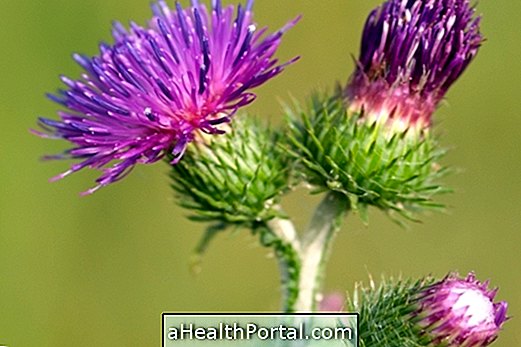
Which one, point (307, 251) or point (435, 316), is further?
point (307, 251)

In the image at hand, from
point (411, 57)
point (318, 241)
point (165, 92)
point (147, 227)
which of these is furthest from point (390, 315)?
point (147, 227)

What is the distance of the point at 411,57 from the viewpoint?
466cm

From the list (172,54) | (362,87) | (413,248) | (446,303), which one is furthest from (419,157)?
(413,248)

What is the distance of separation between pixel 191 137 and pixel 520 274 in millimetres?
4873

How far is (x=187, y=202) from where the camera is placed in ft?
15.8

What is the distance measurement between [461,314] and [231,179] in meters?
1.40

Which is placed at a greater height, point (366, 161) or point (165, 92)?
point (165, 92)

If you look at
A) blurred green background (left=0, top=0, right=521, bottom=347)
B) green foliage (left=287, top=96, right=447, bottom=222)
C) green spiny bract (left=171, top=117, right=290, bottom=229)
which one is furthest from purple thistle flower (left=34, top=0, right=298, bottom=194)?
blurred green background (left=0, top=0, right=521, bottom=347)

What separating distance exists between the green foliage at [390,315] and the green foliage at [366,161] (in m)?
0.43

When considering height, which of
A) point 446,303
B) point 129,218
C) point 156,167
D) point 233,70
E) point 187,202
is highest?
point 156,167

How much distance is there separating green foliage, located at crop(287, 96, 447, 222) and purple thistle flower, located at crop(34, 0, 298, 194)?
502 mm

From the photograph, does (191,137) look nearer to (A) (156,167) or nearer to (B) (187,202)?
(B) (187,202)

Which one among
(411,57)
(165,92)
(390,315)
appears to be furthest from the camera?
(411,57)

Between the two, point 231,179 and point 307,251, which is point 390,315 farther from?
point 231,179
